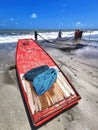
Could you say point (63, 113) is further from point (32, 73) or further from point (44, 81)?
point (32, 73)

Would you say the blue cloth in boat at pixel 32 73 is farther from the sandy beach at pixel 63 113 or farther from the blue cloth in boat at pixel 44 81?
the sandy beach at pixel 63 113

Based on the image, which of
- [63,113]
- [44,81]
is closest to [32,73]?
[44,81]

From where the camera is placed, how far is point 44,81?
476 centimetres

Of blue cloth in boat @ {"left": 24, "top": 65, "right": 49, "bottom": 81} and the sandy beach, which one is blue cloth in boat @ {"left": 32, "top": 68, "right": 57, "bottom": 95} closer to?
blue cloth in boat @ {"left": 24, "top": 65, "right": 49, "bottom": 81}

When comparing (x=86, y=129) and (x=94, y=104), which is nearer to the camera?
(x=86, y=129)

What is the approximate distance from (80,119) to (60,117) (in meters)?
0.56

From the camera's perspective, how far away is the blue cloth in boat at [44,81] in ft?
14.3

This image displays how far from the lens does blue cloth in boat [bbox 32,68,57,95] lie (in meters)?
4.35

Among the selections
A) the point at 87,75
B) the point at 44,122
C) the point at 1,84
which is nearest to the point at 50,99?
the point at 44,122

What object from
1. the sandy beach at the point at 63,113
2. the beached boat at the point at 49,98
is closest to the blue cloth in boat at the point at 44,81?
the beached boat at the point at 49,98

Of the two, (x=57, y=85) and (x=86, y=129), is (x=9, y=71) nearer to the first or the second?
(x=57, y=85)

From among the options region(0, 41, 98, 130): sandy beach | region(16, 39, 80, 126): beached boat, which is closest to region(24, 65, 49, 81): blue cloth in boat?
region(16, 39, 80, 126): beached boat

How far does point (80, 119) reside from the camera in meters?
3.55

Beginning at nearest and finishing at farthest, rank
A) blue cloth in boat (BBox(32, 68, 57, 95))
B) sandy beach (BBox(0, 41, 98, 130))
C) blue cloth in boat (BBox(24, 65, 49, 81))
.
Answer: sandy beach (BBox(0, 41, 98, 130))
blue cloth in boat (BBox(32, 68, 57, 95))
blue cloth in boat (BBox(24, 65, 49, 81))
